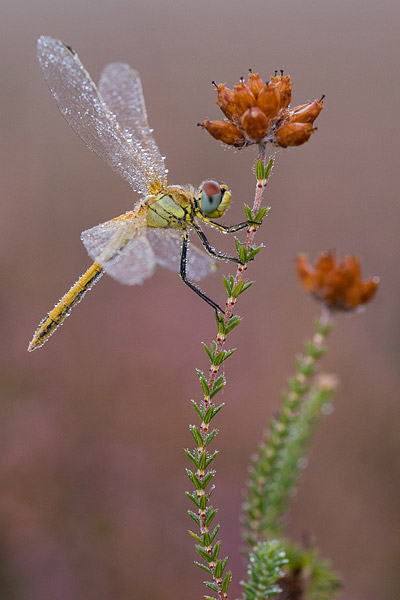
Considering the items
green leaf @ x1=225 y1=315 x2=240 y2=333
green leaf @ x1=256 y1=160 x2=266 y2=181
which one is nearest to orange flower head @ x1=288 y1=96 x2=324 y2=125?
green leaf @ x1=256 y1=160 x2=266 y2=181

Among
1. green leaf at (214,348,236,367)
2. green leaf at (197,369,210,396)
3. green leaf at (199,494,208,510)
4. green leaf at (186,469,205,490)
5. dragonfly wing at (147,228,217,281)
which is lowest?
green leaf at (199,494,208,510)

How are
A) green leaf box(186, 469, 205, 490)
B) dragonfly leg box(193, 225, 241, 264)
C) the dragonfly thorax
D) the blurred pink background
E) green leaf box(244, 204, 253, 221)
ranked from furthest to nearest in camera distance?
1. the blurred pink background
2. the dragonfly thorax
3. dragonfly leg box(193, 225, 241, 264)
4. green leaf box(244, 204, 253, 221)
5. green leaf box(186, 469, 205, 490)

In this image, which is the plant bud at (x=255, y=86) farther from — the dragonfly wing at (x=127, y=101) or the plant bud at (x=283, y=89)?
the dragonfly wing at (x=127, y=101)

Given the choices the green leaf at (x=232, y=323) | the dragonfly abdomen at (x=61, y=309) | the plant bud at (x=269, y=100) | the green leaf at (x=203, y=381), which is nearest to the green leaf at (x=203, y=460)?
the green leaf at (x=203, y=381)

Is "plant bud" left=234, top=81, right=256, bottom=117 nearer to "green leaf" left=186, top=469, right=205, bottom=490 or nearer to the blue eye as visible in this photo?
the blue eye

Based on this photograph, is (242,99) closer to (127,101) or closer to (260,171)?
(260,171)

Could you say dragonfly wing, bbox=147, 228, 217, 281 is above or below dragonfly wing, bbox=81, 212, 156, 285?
above

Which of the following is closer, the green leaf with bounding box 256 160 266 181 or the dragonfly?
the green leaf with bounding box 256 160 266 181

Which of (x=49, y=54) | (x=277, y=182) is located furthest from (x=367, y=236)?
(x=49, y=54)

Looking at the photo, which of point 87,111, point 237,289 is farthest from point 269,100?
point 87,111
